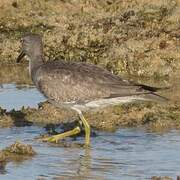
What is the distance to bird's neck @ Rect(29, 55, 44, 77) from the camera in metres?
12.8

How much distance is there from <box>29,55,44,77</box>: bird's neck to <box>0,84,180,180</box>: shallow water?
956mm

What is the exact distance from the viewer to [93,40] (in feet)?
62.0

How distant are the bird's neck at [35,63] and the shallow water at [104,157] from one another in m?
0.96

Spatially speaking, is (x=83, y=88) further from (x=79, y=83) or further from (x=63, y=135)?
(x=63, y=135)

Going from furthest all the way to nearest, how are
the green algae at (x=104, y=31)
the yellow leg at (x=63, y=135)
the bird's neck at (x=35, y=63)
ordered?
1. the green algae at (x=104, y=31)
2. the bird's neck at (x=35, y=63)
3. the yellow leg at (x=63, y=135)

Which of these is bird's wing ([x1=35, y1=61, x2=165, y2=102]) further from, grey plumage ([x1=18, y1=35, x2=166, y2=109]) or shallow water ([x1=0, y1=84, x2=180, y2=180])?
shallow water ([x1=0, y1=84, x2=180, y2=180])

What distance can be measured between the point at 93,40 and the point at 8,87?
3.32 metres

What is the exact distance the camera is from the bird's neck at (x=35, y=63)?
12.8 m

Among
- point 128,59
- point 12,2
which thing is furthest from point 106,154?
point 12,2

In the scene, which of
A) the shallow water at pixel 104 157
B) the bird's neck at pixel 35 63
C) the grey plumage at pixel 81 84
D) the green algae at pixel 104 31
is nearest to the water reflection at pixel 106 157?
the shallow water at pixel 104 157

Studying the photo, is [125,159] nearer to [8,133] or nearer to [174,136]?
[174,136]

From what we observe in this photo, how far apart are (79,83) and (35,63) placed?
3.56ft

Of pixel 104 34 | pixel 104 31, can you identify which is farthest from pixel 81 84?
pixel 104 31

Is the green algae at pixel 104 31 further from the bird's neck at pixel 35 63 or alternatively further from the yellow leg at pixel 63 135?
the yellow leg at pixel 63 135
